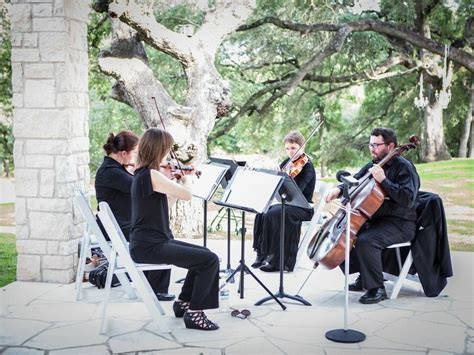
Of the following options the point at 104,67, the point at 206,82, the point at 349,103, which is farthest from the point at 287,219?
the point at 349,103

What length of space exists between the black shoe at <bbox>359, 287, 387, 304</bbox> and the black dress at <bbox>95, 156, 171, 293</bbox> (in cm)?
132

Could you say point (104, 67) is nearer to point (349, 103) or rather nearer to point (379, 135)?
point (379, 135)

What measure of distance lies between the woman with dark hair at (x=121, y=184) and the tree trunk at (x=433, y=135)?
8403 mm

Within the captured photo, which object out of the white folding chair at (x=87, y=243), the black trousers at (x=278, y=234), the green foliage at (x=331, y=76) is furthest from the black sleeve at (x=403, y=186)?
the green foliage at (x=331, y=76)

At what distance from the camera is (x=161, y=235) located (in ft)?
12.2

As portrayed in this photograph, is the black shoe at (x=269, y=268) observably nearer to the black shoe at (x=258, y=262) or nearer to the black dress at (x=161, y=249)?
the black shoe at (x=258, y=262)

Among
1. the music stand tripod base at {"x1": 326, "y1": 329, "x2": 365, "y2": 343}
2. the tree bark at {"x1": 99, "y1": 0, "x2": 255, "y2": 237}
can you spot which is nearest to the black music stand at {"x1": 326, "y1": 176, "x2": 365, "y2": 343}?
the music stand tripod base at {"x1": 326, "y1": 329, "x2": 365, "y2": 343}

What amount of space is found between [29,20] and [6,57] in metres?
6.30

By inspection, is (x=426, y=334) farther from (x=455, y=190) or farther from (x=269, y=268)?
(x=455, y=190)

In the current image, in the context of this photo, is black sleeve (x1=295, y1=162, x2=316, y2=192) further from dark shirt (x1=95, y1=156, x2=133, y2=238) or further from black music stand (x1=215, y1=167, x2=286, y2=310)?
dark shirt (x1=95, y1=156, x2=133, y2=238)

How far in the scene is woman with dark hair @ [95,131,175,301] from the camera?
443 cm

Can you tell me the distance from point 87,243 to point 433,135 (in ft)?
29.0

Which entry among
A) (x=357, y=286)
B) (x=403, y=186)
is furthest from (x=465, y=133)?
(x=403, y=186)

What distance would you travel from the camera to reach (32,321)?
12.9ft
